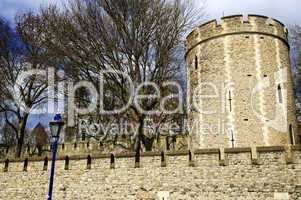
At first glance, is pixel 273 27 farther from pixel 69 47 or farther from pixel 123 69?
pixel 69 47

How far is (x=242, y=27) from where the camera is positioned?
1528 cm

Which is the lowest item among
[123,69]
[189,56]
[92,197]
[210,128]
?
[92,197]

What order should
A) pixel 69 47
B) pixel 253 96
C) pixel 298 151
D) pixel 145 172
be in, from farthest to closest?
pixel 253 96, pixel 69 47, pixel 145 172, pixel 298 151

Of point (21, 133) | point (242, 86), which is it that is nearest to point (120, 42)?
point (242, 86)

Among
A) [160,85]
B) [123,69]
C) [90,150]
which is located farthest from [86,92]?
[90,150]

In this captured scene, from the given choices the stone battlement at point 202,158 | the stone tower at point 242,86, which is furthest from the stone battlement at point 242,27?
the stone battlement at point 202,158

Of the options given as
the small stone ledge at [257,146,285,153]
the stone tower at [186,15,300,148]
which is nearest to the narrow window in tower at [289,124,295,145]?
the stone tower at [186,15,300,148]

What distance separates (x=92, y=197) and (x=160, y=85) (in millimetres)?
5915

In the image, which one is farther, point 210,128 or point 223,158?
point 210,128

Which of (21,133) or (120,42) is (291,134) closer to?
(120,42)

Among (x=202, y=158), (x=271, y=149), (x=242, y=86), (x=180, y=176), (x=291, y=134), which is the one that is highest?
(x=242, y=86)

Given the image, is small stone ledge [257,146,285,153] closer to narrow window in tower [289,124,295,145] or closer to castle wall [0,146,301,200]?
castle wall [0,146,301,200]

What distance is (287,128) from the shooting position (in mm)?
14695

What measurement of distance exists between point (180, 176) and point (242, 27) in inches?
332
